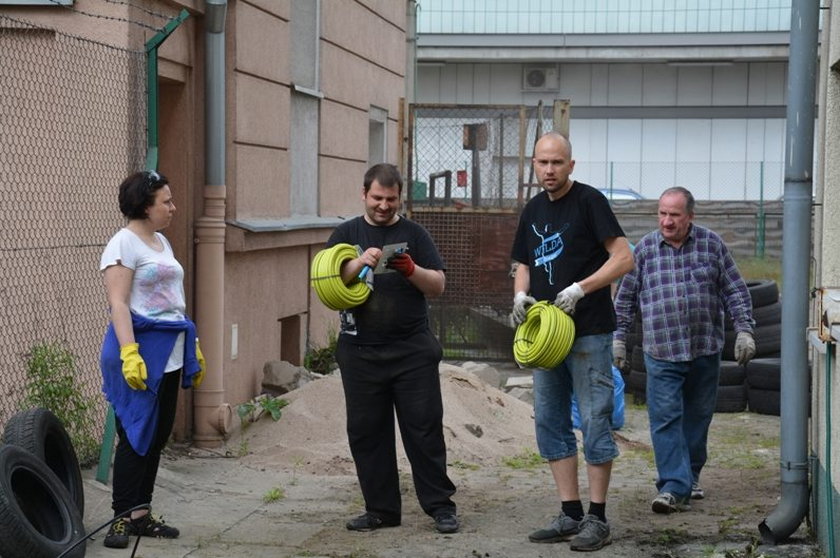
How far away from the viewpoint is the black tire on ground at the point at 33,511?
575cm

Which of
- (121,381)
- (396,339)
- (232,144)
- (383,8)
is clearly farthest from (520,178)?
(121,381)

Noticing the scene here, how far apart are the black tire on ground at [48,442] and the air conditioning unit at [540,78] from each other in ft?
95.0

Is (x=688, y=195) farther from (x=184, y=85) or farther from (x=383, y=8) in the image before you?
(x=383, y=8)

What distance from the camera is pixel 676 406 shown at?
317 inches

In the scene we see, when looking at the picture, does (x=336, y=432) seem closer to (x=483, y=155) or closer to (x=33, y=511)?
(x=33, y=511)

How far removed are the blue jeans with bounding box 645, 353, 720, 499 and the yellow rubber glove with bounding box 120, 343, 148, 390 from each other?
3.17 m

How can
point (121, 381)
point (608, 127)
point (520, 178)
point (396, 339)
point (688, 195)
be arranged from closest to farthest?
1. point (121, 381)
2. point (396, 339)
3. point (688, 195)
4. point (520, 178)
5. point (608, 127)

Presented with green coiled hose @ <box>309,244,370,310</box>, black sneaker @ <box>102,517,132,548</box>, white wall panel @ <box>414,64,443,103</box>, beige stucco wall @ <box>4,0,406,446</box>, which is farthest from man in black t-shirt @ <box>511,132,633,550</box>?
white wall panel @ <box>414,64,443,103</box>

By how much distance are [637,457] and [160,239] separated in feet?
15.3

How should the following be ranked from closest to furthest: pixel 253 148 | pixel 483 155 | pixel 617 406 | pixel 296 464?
pixel 296 464, pixel 253 148, pixel 617 406, pixel 483 155

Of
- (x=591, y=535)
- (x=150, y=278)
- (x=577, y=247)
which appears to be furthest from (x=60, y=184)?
(x=591, y=535)

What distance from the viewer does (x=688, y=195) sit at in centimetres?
827

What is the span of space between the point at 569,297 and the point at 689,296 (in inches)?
65.4

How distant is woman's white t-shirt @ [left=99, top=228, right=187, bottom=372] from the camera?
6.59 m
